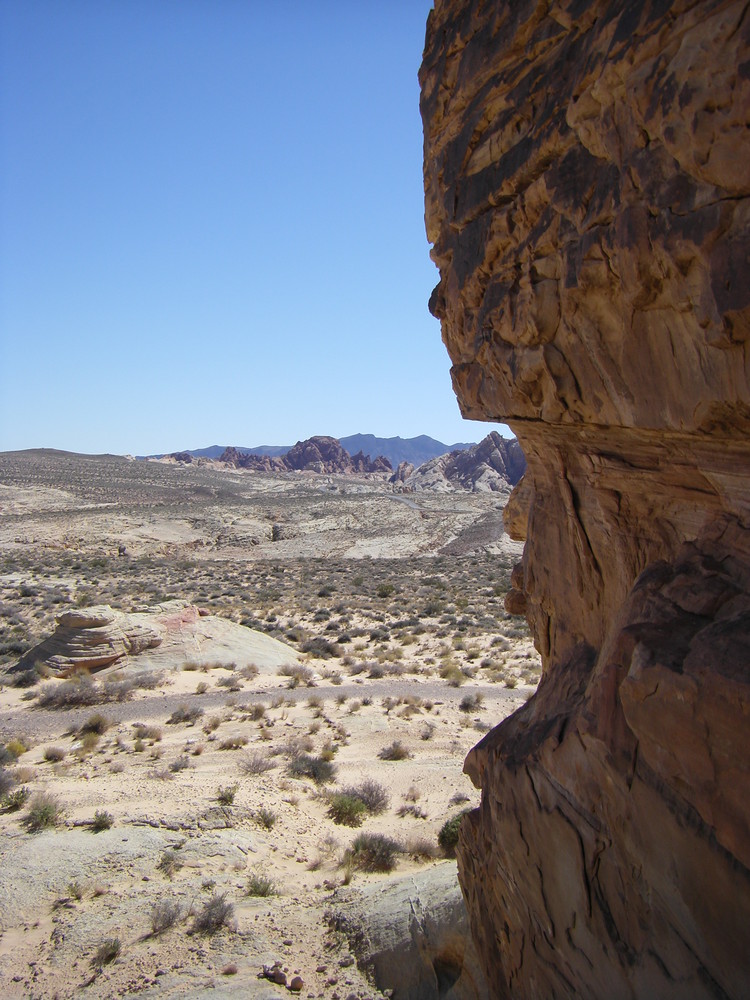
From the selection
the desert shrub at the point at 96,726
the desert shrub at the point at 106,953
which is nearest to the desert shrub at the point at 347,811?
the desert shrub at the point at 106,953

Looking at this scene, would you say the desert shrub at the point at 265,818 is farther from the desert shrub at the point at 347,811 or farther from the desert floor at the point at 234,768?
the desert shrub at the point at 347,811

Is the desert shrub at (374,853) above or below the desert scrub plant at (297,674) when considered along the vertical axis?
above

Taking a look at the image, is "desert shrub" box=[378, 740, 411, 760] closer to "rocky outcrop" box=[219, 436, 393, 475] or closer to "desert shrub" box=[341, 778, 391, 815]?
"desert shrub" box=[341, 778, 391, 815]

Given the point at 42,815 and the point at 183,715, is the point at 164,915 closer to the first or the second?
the point at 42,815

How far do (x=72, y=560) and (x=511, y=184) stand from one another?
40.9 metres

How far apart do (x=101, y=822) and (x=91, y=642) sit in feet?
32.7

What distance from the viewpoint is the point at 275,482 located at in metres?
114

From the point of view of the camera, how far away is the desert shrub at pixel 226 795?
428 inches

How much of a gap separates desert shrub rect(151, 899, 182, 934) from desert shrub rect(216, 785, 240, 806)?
280 cm

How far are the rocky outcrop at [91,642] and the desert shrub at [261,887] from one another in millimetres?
11627

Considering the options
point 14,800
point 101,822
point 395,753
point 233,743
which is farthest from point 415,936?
point 233,743

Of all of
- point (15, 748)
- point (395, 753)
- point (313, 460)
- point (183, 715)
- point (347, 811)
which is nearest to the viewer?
point (347, 811)

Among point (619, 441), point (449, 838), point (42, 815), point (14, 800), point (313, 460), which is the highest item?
point (313, 460)

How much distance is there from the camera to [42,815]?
9844 millimetres
